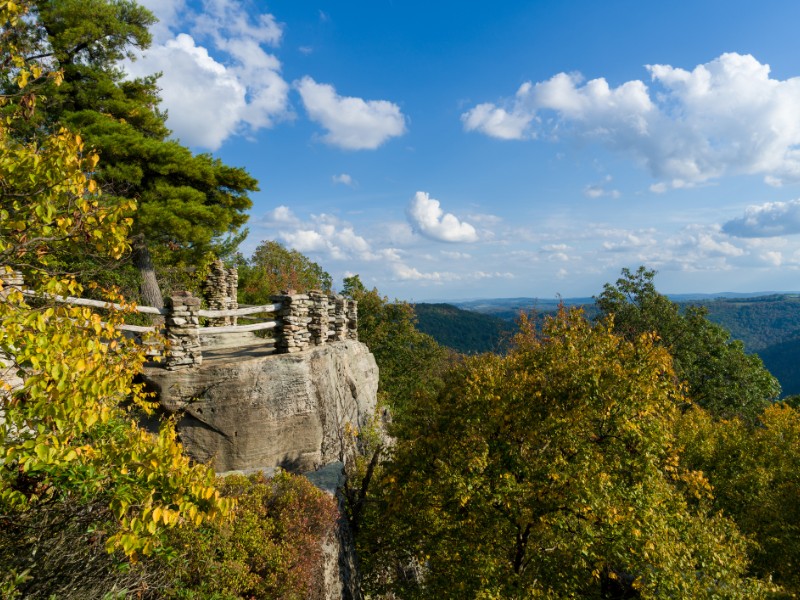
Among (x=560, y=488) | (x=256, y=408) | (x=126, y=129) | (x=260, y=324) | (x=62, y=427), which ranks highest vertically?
(x=126, y=129)

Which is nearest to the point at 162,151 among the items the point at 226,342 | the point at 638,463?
the point at 226,342

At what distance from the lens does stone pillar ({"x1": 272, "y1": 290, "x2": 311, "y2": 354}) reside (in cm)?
1472

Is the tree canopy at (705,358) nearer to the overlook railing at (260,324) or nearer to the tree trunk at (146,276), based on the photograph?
the overlook railing at (260,324)

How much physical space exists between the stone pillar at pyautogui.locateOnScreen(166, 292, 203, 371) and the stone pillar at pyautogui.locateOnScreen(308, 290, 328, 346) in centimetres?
445

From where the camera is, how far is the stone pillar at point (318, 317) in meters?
16.2

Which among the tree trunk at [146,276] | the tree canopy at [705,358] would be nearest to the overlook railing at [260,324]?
the tree trunk at [146,276]

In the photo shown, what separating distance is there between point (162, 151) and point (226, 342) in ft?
27.6

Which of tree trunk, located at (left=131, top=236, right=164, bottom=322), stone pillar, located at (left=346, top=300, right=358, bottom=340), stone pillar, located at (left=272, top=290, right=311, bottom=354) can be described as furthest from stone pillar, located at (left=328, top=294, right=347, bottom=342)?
tree trunk, located at (left=131, top=236, right=164, bottom=322)

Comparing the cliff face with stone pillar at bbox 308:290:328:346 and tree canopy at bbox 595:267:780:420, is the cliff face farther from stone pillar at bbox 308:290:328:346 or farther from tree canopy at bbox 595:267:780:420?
tree canopy at bbox 595:267:780:420

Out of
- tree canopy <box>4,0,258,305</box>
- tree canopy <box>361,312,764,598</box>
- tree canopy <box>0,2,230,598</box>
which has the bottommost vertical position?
tree canopy <box>361,312,764,598</box>

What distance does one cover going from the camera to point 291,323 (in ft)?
48.4

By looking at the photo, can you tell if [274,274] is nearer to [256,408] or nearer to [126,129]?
[126,129]

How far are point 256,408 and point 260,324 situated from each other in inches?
114

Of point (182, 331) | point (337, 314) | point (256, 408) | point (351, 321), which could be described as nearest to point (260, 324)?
point (182, 331)
